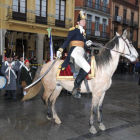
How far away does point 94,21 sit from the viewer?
92.6 ft

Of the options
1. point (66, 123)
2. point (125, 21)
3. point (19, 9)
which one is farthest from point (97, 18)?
point (66, 123)

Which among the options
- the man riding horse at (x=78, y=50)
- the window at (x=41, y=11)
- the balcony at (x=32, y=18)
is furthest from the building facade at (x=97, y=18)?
the man riding horse at (x=78, y=50)

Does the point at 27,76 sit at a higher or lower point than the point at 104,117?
higher

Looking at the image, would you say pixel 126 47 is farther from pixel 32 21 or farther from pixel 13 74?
pixel 32 21

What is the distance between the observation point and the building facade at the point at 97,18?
26.8 meters

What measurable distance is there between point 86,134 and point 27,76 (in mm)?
4889

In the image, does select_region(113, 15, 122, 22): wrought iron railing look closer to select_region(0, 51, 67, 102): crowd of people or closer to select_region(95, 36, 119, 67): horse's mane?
select_region(0, 51, 67, 102): crowd of people

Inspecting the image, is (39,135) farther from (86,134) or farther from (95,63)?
(95,63)

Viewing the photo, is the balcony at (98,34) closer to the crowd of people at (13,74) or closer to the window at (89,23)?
the window at (89,23)

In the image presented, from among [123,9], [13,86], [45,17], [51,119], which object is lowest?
[51,119]

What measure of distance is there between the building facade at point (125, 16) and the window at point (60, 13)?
1214 cm

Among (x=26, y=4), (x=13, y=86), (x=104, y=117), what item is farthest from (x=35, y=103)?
(x=26, y=4)

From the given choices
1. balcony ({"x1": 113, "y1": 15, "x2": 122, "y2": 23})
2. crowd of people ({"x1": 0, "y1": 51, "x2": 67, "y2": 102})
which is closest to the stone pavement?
crowd of people ({"x1": 0, "y1": 51, "x2": 67, "y2": 102})

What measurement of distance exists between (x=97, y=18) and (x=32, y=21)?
13.5 metres
